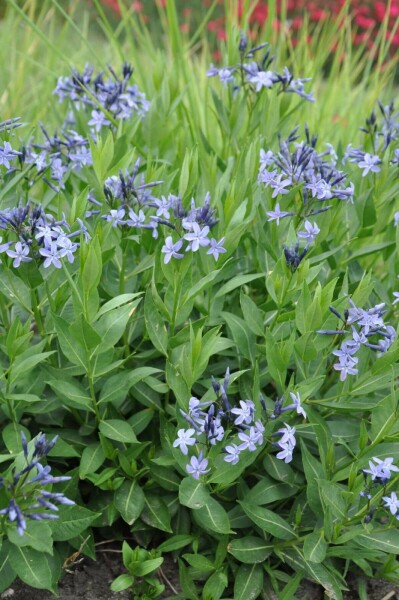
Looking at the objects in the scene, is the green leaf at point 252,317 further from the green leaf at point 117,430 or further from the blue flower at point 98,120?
the blue flower at point 98,120

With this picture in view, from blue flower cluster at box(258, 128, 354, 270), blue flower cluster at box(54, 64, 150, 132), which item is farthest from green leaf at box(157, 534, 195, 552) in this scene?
blue flower cluster at box(54, 64, 150, 132)

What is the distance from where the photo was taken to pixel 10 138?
8.03 ft

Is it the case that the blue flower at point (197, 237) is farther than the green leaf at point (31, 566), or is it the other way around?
the blue flower at point (197, 237)

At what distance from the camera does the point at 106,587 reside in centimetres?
248

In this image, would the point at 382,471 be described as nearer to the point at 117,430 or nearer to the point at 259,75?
the point at 117,430

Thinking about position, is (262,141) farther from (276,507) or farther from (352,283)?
(276,507)

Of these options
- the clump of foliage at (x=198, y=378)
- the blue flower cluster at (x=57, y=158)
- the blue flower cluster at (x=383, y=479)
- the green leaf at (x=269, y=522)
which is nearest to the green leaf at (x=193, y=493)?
the clump of foliage at (x=198, y=378)

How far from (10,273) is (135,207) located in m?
0.55

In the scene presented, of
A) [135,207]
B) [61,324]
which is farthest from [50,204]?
[61,324]

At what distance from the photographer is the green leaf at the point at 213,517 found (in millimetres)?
2180

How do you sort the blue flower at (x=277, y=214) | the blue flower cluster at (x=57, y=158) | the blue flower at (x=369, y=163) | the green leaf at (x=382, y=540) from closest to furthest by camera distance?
1. the green leaf at (x=382, y=540)
2. the blue flower at (x=277, y=214)
3. the blue flower cluster at (x=57, y=158)
4. the blue flower at (x=369, y=163)

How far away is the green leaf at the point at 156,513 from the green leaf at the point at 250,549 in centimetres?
22

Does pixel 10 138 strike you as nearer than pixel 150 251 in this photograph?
Yes

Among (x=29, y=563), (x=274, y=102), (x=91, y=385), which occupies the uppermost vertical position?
(x=274, y=102)
